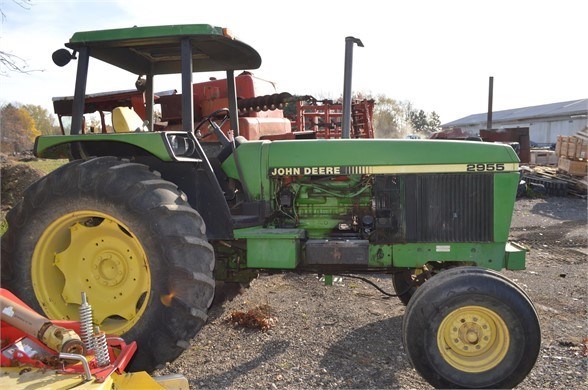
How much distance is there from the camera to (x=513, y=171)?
3.61 meters

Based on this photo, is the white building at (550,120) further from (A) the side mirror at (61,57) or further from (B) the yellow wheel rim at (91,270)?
(B) the yellow wheel rim at (91,270)

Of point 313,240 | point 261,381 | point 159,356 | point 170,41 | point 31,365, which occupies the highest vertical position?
point 170,41

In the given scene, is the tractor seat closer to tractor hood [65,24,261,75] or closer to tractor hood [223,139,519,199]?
tractor hood [65,24,261,75]

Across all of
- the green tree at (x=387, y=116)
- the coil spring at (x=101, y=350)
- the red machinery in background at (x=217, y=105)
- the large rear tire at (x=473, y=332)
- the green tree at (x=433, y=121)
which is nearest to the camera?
the coil spring at (x=101, y=350)

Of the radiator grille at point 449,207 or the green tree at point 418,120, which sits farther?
the green tree at point 418,120

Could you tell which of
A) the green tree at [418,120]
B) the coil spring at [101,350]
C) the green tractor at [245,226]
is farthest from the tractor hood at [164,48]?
the green tree at [418,120]

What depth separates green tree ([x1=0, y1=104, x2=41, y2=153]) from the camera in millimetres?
37903

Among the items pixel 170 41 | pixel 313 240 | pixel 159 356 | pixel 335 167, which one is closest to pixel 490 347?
pixel 313 240

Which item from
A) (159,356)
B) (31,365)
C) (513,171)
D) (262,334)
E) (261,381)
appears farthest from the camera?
(262,334)

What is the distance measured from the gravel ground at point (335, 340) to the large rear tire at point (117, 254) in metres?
0.53

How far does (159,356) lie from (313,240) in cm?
140

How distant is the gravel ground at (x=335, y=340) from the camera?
3.33 meters

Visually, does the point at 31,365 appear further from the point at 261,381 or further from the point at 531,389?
the point at 531,389

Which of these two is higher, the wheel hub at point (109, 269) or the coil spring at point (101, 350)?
the wheel hub at point (109, 269)
